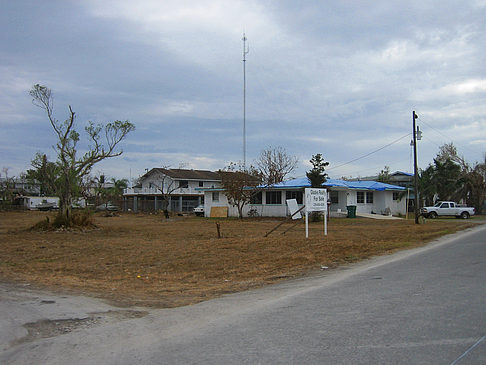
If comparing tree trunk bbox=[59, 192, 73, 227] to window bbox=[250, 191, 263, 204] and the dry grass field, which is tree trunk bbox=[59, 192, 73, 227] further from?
window bbox=[250, 191, 263, 204]

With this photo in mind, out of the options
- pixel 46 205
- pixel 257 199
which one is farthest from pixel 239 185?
pixel 46 205

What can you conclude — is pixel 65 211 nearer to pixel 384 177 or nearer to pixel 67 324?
pixel 67 324

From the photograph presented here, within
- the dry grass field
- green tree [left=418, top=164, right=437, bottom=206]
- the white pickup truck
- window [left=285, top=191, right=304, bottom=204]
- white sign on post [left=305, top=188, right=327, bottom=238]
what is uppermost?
green tree [left=418, top=164, right=437, bottom=206]

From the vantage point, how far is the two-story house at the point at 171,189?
63500mm

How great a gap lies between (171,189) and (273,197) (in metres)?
24.3

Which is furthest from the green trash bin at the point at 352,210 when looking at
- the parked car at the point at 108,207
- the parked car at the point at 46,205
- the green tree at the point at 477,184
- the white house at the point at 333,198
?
the parked car at the point at 46,205

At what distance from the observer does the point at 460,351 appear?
4.94 metres

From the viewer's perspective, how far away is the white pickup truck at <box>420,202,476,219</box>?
4253 centimetres

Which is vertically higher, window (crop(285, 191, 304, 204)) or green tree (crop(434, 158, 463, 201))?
green tree (crop(434, 158, 463, 201))

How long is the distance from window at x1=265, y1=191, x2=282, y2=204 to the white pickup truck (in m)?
13.4

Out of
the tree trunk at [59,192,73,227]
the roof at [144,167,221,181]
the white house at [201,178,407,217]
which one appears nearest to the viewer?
the tree trunk at [59,192,73,227]

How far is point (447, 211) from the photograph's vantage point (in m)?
42.8

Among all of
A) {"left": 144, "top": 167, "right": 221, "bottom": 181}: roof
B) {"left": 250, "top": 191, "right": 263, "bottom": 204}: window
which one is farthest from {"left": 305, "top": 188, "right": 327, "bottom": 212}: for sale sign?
{"left": 144, "top": 167, "right": 221, "bottom": 181}: roof

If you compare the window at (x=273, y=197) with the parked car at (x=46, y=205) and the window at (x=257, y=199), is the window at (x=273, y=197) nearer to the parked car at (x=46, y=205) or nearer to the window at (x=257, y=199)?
the window at (x=257, y=199)
